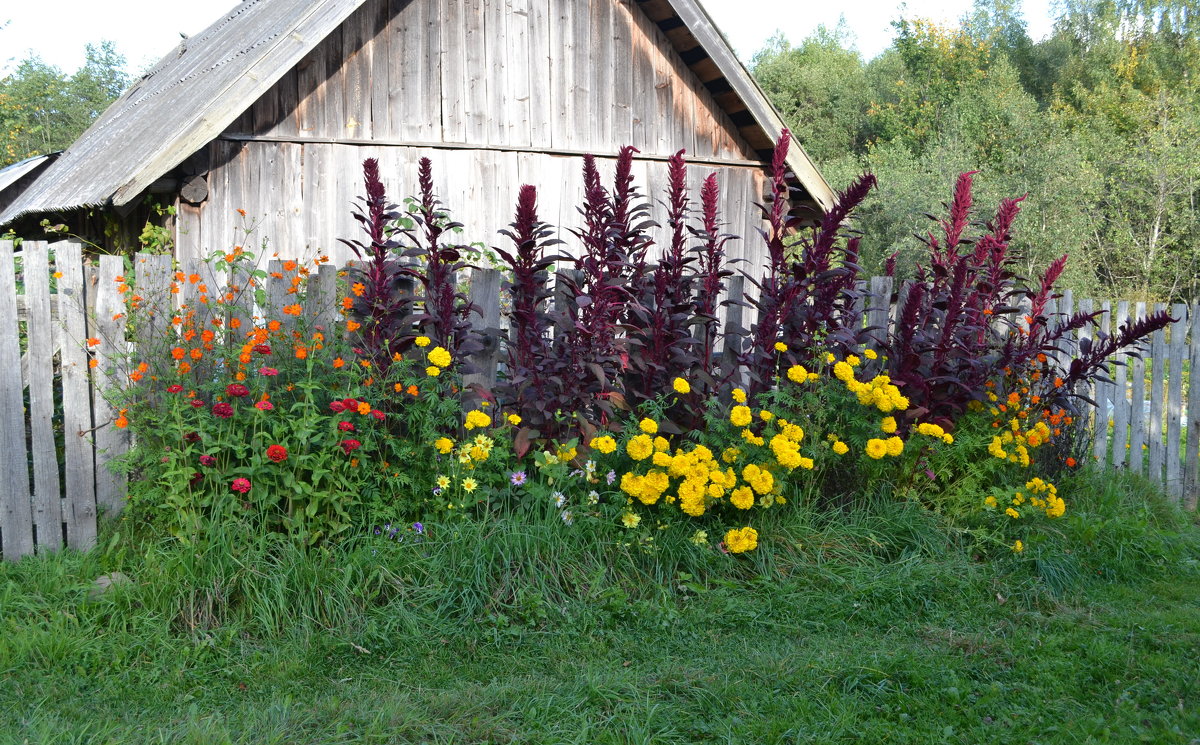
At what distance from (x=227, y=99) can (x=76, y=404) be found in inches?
110

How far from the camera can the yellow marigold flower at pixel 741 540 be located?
12.6 ft

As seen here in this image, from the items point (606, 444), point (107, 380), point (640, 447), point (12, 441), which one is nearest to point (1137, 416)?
point (640, 447)

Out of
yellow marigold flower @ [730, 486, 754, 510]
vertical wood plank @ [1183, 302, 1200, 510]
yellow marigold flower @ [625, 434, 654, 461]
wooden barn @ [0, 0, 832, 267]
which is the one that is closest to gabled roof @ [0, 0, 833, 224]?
wooden barn @ [0, 0, 832, 267]

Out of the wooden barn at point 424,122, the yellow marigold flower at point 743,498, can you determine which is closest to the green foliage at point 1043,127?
→ the wooden barn at point 424,122

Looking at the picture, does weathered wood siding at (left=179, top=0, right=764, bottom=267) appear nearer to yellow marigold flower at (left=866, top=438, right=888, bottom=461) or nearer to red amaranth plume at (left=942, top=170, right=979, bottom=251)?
red amaranth plume at (left=942, top=170, right=979, bottom=251)

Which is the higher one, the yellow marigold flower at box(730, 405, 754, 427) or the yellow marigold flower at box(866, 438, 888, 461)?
the yellow marigold flower at box(730, 405, 754, 427)

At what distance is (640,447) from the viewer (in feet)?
12.5

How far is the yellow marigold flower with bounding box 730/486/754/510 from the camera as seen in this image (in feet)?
12.6

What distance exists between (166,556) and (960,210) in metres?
4.11

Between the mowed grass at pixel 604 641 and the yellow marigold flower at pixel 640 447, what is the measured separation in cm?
38

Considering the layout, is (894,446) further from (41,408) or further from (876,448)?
(41,408)

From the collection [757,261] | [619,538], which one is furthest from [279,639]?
[757,261]

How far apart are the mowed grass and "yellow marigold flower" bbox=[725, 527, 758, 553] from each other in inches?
4.0

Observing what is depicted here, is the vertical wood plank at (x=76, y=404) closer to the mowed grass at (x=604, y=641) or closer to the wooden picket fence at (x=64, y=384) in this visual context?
the wooden picket fence at (x=64, y=384)
